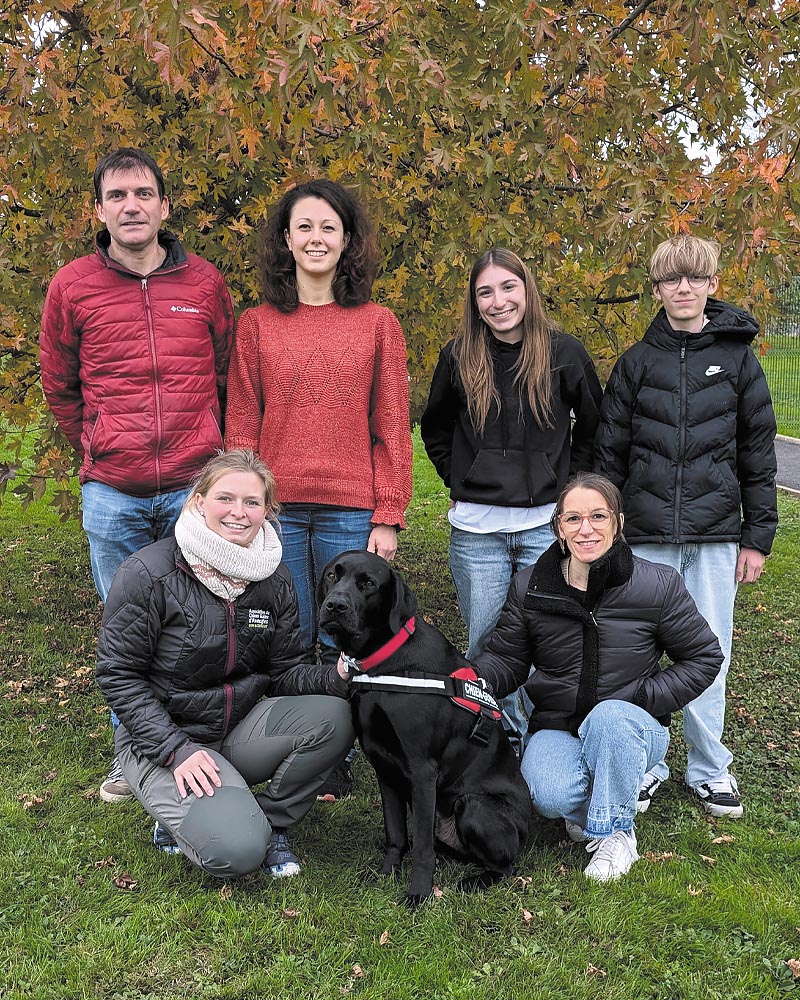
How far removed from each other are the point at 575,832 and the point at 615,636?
29.2 inches

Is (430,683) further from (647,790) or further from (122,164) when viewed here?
(122,164)

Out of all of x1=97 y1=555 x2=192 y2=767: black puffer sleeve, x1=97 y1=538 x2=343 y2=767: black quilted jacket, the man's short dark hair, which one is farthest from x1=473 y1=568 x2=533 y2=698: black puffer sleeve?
the man's short dark hair

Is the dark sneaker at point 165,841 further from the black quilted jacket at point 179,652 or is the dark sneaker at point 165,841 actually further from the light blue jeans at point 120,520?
the light blue jeans at point 120,520

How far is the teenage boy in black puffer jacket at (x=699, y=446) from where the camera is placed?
11.9 ft

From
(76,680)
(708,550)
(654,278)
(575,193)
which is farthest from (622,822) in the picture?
(76,680)

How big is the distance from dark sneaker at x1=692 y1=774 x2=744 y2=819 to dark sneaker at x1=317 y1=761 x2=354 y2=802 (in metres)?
1.43

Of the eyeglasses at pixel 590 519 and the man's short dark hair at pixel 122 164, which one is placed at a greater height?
the man's short dark hair at pixel 122 164

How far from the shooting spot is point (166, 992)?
2.62m

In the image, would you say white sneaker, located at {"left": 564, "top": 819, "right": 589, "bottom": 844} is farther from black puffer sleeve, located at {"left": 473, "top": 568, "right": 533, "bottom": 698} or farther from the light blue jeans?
the light blue jeans

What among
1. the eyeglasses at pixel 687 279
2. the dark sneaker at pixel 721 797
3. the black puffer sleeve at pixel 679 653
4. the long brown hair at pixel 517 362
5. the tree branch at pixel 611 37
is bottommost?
the dark sneaker at pixel 721 797

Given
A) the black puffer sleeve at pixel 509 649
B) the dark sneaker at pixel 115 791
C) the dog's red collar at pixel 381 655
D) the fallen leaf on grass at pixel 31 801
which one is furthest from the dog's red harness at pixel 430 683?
the fallen leaf on grass at pixel 31 801

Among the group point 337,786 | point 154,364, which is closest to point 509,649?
point 337,786

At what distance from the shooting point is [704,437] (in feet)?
11.9

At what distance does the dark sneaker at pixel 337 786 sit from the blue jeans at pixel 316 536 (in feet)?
1.74
